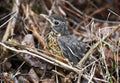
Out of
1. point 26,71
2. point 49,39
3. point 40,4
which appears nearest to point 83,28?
point 40,4

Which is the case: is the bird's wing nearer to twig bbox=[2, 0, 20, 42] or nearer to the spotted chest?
the spotted chest

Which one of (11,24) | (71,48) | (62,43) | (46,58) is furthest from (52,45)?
(11,24)

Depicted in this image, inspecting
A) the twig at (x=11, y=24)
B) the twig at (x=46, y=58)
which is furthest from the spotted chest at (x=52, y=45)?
the twig at (x=11, y=24)

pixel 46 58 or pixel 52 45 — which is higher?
pixel 52 45

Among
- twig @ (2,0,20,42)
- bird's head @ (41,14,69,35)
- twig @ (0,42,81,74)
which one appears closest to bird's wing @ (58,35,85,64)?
bird's head @ (41,14,69,35)

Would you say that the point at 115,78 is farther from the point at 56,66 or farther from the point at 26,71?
the point at 26,71

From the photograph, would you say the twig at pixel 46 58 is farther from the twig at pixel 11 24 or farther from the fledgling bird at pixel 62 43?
the twig at pixel 11 24

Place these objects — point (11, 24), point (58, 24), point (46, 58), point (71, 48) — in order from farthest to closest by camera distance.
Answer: point (11, 24), point (58, 24), point (71, 48), point (46, 58)

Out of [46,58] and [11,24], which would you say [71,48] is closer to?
[46,58]
